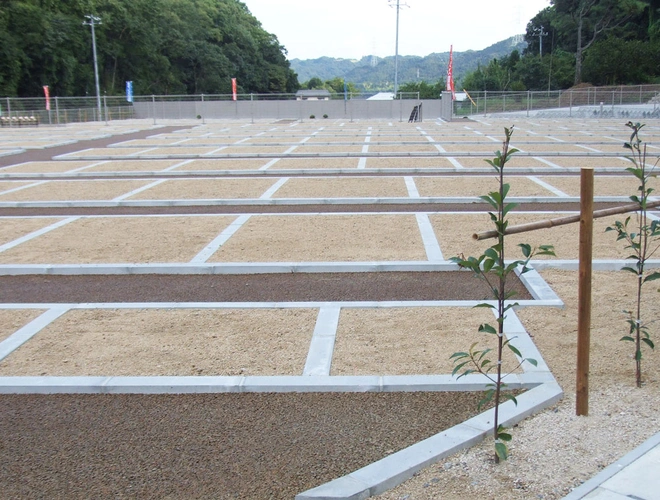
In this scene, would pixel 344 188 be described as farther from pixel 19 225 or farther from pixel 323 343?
pixel 323 343

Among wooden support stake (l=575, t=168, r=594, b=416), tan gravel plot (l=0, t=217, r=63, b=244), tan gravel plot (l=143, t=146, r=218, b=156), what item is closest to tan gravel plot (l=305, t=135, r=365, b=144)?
tan gravel plot (l=143, t=146, r=218, b=156)

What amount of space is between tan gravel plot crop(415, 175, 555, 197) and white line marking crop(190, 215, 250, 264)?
4.07 m

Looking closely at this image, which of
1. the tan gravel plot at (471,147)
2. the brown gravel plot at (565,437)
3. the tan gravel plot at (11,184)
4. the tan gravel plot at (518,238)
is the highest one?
the tan gravel plot at (471,147)

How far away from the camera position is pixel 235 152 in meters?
21.0

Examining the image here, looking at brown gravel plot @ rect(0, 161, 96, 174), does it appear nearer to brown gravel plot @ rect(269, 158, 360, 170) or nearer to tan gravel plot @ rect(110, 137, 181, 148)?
tan gravel plot @ rect(110, 137, 181, 148)

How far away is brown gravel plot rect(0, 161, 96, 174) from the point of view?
17375 mm

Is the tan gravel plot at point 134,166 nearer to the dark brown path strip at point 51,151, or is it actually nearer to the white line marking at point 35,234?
the dark brown path strip at point 51,151

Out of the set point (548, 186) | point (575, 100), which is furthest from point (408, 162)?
point (575, 100)

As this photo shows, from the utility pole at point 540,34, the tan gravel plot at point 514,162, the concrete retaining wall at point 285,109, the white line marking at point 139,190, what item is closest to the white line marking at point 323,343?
the white line marking at point 139,190

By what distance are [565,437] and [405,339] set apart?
6.14 feet

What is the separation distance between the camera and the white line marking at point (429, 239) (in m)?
8.09

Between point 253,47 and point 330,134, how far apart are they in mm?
66496

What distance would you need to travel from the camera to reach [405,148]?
2141cm

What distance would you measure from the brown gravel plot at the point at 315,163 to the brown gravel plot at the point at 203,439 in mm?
12891
